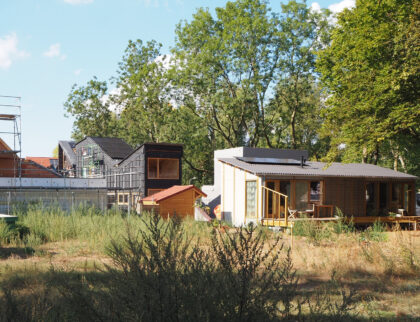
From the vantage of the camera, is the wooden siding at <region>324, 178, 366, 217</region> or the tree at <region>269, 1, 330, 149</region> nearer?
the wooden siding at <region>324, 178, 366, 217</region>

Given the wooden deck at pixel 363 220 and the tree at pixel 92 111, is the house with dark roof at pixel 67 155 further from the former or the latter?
the wooden deck at pixel 363 220

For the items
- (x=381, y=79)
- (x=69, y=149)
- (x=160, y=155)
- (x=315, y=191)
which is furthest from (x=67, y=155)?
(x=381, y=79)

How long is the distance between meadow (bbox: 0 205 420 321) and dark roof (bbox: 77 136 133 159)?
25.0 meters

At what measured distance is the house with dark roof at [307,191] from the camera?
77.8 ft

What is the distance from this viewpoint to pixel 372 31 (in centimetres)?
2412

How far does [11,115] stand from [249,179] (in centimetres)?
1888

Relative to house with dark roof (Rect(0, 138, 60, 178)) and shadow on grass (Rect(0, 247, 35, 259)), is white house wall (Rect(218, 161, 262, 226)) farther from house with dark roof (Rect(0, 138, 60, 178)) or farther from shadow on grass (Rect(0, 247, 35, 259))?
house with dark roof (Rect(0, 138, 60, 178))

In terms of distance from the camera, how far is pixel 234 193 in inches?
1022

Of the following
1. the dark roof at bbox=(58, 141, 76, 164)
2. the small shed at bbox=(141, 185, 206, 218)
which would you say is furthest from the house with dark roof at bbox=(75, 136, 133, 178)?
the small shed at bbox=(141, 185, 206, 218)

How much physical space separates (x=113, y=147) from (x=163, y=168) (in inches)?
354

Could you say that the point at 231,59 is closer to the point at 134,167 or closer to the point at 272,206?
the point at 134,167

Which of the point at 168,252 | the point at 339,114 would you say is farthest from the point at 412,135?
the point at 168,252

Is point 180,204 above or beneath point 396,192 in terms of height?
beneath

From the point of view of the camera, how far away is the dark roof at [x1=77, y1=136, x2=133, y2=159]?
43.0m
